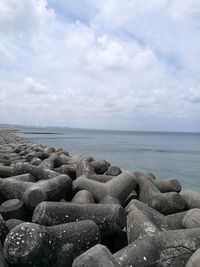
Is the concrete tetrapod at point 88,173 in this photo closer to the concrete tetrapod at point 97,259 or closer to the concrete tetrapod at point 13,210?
the concrete tetrapod at point 13,210

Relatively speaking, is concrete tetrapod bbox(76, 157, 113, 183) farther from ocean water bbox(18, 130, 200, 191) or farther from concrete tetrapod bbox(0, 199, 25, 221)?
ocean water bbox(18, 130, 200, 191)

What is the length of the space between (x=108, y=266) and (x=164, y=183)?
3797mm

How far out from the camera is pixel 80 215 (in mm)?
4141

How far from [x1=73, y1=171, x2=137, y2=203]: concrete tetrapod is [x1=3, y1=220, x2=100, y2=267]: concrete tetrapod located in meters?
1.79

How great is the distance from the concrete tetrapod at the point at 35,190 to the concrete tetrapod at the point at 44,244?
1157 millimetres

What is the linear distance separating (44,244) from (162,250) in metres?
1.24

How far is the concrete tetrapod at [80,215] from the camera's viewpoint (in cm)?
399

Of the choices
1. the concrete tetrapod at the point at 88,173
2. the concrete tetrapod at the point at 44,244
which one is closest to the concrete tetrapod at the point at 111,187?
the concrete tetrapod at the point at 88,173

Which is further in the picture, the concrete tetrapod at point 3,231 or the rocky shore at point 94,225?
the concrete tetrapod at point 3,231

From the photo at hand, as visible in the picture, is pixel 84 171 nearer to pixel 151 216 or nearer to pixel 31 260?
pixel 151 216

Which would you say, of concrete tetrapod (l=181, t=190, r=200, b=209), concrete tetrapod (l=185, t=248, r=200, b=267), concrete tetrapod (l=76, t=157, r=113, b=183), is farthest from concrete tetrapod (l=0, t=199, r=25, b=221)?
concrete tetrapod (l=181, t=190, r=200, b=209)

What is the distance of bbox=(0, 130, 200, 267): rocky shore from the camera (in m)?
3.19

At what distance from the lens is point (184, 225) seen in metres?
4.26

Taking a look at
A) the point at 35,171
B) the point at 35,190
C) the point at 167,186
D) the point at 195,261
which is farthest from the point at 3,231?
the point at 167,186
